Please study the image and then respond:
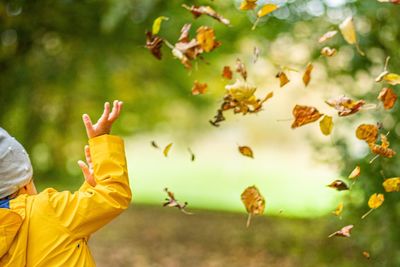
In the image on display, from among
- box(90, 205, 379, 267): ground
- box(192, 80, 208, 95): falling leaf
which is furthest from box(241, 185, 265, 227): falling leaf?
box(90, 205, 379, 267): ground

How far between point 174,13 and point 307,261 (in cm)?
289

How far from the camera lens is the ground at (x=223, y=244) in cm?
611

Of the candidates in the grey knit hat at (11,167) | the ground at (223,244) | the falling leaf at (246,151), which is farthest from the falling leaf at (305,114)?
the ground at (223,244)

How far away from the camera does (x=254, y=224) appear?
863 centimetres

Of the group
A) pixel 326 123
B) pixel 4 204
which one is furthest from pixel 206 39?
pixel 4 204

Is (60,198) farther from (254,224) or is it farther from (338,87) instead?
(254,224)

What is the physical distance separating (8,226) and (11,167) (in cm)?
24

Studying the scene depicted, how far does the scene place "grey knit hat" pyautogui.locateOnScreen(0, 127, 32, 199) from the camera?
2.36 metres

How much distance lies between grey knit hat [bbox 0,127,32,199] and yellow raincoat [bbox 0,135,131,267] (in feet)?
0.18

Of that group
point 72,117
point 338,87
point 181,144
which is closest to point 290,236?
point 338,87

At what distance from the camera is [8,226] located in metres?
2.24

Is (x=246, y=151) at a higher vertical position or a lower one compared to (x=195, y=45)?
lower

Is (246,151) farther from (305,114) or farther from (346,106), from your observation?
(346,106)

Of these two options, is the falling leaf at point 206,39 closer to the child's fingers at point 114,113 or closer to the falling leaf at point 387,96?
the child's fingers at point 114,113
